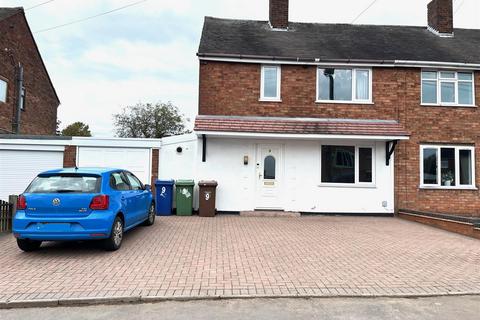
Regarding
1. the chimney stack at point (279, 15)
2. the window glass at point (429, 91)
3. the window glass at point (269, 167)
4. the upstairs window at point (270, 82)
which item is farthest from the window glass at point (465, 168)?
the chimney stack at point (279, 15)

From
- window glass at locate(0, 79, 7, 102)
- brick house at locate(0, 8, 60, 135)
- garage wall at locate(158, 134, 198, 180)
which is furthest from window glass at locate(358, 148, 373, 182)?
window glass at locate(0, 79, 7, 102)

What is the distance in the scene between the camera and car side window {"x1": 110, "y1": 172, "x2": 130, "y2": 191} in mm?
7371

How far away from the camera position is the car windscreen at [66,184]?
264 inches

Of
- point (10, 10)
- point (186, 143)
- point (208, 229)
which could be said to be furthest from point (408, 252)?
point (10, 10)

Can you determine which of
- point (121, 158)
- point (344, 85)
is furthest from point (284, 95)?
point (121, 158)

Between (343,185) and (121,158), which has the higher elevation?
(121,158)

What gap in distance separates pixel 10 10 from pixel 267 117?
17.6m

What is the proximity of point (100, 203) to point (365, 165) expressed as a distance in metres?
9.30

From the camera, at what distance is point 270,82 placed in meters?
13.3

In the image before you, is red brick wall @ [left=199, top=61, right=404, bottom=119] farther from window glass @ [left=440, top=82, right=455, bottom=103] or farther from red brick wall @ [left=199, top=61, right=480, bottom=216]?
window glass @ [left=440, top=82, right=455, bottom=103]

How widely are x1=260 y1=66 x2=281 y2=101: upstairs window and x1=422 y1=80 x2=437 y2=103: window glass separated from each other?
5324 millimetres

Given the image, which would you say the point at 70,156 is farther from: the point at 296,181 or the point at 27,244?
the point at 296,181

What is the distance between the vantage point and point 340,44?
14828mm

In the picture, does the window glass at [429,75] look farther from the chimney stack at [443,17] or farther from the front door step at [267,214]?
the front door step at [267,214]
